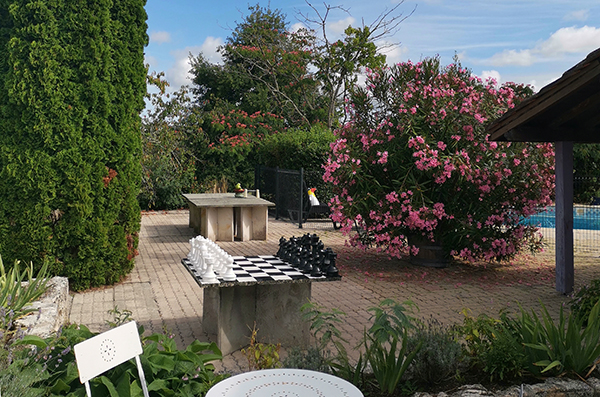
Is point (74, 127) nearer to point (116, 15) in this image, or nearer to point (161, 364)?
point (116, 15)

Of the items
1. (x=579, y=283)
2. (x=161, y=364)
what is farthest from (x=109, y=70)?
(x=579, y=283)

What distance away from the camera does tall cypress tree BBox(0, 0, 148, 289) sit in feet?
23.2

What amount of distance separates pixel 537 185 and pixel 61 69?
738cm

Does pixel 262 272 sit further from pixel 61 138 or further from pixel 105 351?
pixel 61 138

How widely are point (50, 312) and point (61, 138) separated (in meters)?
3.02

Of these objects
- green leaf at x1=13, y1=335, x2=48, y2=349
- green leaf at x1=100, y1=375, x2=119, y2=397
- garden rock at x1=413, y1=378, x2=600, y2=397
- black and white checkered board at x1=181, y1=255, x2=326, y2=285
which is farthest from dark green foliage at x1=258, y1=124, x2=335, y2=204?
green leaf at x1=100, y1=375, x2=119, y2=397

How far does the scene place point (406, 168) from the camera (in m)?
8.70

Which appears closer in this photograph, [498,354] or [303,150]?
[498,354]

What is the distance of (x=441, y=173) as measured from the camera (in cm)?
828

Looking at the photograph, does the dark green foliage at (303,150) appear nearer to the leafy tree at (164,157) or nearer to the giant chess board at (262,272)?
the leafy tree at (164,157)

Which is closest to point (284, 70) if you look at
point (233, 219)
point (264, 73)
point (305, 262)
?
point (264, 73)

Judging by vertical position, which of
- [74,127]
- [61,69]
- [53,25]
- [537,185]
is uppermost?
[53,25]

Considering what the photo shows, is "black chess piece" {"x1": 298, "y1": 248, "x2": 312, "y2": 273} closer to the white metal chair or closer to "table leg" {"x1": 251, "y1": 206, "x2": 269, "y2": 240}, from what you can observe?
the white metal chair

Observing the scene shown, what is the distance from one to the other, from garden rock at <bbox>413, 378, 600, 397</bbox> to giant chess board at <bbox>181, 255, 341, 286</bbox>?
5.93ft
